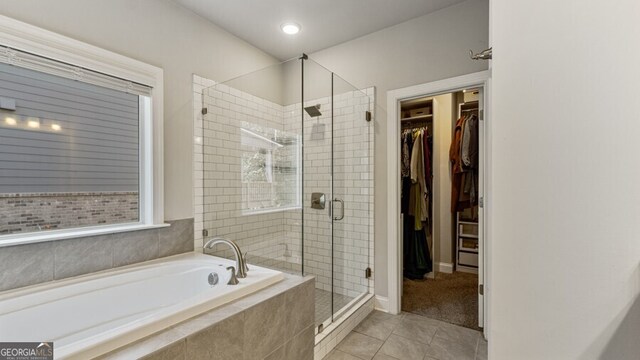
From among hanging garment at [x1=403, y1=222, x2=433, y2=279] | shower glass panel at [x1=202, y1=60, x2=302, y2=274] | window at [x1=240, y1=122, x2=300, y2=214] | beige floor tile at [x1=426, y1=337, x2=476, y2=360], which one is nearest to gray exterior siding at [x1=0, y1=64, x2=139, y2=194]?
shower glass panel at [x1=202, y1=60, x2=302, y2=274]

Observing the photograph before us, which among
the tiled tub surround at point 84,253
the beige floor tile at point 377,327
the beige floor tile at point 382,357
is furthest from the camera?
the beige floor tile at point 377,327

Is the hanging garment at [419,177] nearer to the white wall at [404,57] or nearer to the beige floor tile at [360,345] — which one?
the white wall at [404,57]

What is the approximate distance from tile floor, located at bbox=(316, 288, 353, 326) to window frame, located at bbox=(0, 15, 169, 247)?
1383 mm

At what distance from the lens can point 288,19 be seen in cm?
234

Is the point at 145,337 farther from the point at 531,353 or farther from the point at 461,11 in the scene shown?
the point at 461,11

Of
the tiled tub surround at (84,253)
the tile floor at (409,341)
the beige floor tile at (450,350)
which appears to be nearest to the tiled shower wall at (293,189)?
the tiled tub surround at (84,253)

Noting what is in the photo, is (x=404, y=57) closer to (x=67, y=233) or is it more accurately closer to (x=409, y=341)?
(x=409, y=341)

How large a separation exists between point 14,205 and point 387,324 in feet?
8.78

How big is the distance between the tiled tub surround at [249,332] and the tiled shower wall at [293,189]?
516mm

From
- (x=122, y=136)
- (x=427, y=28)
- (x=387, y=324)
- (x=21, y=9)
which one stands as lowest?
(x=387, y=324)

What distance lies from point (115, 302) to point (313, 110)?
6.47ft

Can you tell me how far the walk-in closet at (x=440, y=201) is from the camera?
291 cm

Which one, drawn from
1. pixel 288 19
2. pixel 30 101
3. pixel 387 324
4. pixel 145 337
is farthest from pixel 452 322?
pixel 30 101

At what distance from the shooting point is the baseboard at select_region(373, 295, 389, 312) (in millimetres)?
2443
